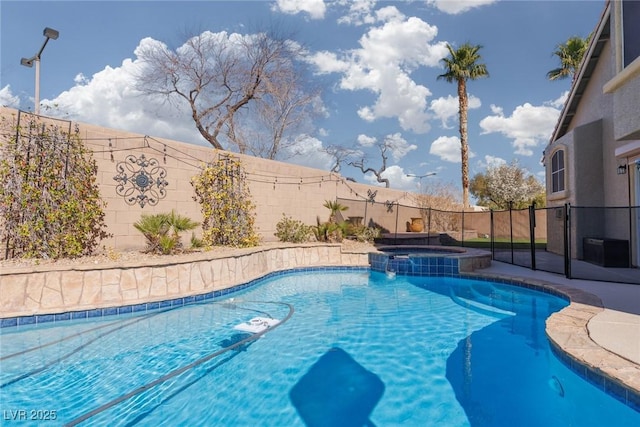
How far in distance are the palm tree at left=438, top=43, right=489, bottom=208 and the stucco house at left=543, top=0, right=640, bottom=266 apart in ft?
23.6

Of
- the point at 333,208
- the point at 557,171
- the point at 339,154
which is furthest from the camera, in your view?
the point at 339,154

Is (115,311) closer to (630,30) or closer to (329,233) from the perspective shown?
(329,233)

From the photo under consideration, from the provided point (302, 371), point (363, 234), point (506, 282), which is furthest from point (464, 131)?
point (302, 371)

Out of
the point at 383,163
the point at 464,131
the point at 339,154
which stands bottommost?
the point at 464,131

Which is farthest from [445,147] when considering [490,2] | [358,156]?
[490,2]

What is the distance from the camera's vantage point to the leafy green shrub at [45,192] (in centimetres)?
649

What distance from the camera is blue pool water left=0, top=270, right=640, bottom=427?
10.3ft

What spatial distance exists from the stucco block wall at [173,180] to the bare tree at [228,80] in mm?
8544

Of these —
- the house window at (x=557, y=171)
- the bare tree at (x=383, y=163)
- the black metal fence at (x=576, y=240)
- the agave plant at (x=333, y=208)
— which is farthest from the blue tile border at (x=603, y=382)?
the bare tree at (x=383, y=163)

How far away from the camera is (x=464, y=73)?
19.5 metres

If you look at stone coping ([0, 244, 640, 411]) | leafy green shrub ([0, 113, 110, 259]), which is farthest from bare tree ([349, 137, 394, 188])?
leafy green shrub ([0, 113, 110, 259])

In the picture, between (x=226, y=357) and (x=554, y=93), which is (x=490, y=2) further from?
(x=226, y=357)

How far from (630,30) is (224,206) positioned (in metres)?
9.24

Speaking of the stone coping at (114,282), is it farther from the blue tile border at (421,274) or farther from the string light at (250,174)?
the string light at (250,174)
